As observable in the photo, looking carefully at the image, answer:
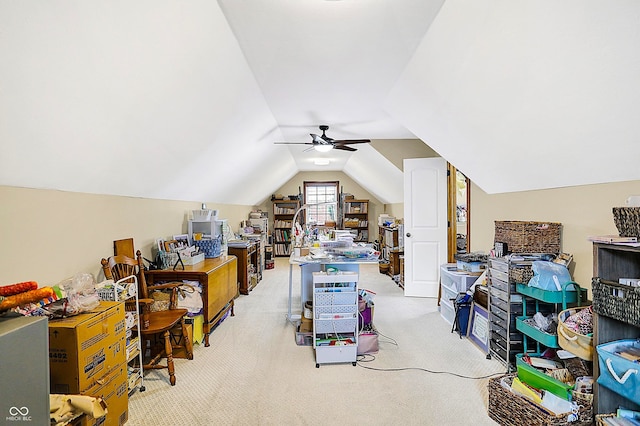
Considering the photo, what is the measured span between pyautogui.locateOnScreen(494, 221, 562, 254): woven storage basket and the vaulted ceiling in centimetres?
35

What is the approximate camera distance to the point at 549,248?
2682mm

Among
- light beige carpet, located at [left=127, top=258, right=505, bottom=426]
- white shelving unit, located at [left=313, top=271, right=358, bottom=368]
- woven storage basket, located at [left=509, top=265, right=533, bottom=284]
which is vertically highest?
woven storage basket, located at [left=509, top=265, right=533, bottom=284]

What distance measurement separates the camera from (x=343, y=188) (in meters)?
9.70

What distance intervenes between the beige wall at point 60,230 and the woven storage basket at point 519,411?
2.89 meters

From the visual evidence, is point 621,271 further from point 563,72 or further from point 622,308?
point 563,72

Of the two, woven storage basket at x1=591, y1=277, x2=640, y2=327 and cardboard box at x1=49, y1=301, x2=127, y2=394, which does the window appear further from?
woven storage basket at x1=591, y1=277, x2=640, y2=327

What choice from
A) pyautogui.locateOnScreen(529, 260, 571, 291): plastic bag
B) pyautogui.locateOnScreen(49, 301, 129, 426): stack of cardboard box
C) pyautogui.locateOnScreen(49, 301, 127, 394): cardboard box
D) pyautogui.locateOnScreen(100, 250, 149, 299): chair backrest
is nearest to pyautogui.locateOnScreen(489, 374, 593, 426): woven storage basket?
pyautogui.locateOnScreen(529, 260, 571, 291): plastic bag

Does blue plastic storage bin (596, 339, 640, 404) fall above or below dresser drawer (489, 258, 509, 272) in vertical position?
below

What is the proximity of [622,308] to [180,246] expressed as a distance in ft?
11.9

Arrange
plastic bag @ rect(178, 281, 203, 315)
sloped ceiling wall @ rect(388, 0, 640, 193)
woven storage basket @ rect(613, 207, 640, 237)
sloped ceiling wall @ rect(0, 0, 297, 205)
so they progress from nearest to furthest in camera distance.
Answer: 1. sloped ceiling wall @ rect(0, 0, 297, 205)
2. sloped ceiling wall @ rect(388, 0, 640, 193)
3. woven storage basket @ rect(613, 207, 640, 237)
4. plastic bag @ rect(178, 281, 203, 315)

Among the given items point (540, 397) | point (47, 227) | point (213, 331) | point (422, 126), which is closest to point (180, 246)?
point (213, 331)

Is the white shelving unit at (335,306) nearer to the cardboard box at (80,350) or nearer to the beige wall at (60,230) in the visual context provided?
the cardboard box at (80,350)

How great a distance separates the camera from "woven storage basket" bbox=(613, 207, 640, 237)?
5.38ft

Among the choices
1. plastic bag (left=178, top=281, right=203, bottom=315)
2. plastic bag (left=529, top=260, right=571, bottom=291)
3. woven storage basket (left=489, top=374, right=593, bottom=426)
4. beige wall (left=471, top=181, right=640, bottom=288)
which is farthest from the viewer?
plastic bag (left=178, top=281, right=203, bottom=315)
